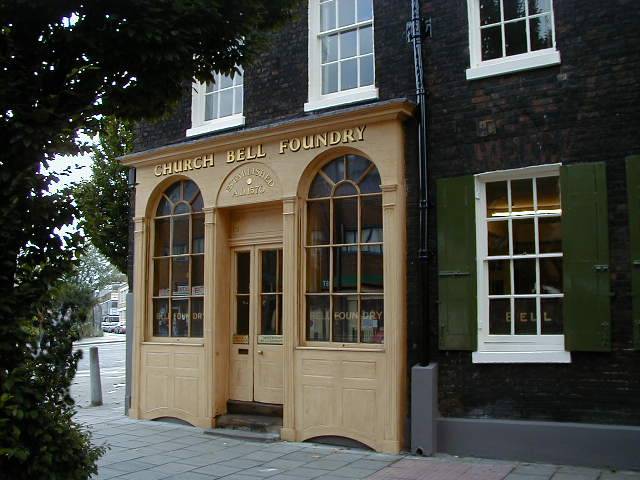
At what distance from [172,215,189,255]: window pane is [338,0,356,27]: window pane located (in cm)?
378

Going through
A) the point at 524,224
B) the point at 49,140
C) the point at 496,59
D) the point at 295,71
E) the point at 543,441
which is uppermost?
the point at 295,71

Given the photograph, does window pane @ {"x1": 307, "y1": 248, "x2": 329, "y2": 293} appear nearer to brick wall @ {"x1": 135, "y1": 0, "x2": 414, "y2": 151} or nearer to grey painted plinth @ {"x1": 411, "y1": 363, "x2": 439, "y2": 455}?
grey painted plinth @ {"x1": 411, "y1": 363, "x2": 439, "y2": 455}

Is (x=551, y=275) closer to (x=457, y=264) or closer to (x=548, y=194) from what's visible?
Answer: (x=548, y=194)

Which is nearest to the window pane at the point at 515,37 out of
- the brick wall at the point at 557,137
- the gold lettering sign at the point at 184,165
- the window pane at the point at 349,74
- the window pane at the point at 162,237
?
the brick wall at the point at 557,137

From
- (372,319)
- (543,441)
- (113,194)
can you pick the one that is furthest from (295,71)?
(543,441)

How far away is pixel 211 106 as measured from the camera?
1095 centimetres

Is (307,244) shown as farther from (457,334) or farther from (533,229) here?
(533,229)

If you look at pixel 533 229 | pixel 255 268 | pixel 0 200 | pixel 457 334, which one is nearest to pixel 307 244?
pixel 255 268

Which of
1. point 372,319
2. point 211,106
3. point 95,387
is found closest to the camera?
point 372,319

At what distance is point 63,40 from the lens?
5.32 meters

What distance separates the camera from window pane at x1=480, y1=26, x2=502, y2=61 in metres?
8.18

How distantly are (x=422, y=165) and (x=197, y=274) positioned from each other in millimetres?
4042

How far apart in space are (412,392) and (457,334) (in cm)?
86

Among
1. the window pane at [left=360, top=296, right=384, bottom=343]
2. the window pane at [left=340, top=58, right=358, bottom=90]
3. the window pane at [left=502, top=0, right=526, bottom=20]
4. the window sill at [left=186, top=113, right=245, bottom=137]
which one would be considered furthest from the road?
the window pane at [left=502, top=0, right=526, bottom=20]
